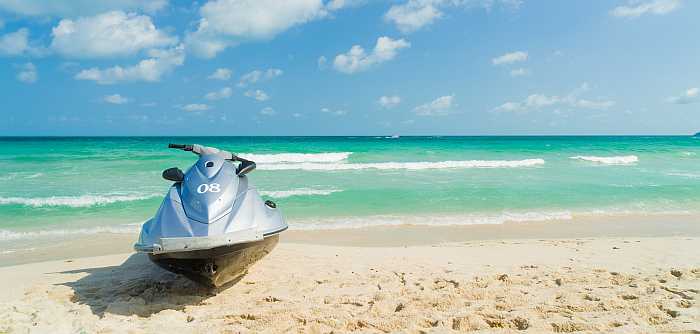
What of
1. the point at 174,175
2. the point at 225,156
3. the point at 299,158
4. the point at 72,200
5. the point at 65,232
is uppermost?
the point at 225,156

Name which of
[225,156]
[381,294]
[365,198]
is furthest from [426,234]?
[225,156]

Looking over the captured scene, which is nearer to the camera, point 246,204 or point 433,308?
point 433,308

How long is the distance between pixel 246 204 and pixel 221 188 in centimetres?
31

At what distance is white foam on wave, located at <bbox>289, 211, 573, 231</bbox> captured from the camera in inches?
330

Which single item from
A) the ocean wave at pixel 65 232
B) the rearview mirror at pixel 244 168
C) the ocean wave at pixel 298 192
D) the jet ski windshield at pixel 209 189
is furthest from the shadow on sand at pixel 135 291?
the ocean wave at pixel 298 192

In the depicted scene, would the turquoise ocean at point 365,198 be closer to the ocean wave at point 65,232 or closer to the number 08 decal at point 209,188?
the ocean wave at point 65,232

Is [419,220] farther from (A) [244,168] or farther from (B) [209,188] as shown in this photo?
(B) [209,188]

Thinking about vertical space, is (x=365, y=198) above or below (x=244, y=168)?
below

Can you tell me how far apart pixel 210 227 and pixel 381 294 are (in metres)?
1.86

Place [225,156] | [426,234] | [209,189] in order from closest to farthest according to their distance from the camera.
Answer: [209,189] → [225,156] → [426,234]

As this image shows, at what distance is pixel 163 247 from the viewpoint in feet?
11.8

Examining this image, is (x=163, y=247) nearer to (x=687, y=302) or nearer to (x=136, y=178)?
(x=687, y=302)

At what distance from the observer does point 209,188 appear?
4.29 m

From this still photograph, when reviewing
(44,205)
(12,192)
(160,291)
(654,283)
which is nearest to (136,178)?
(12,192)
